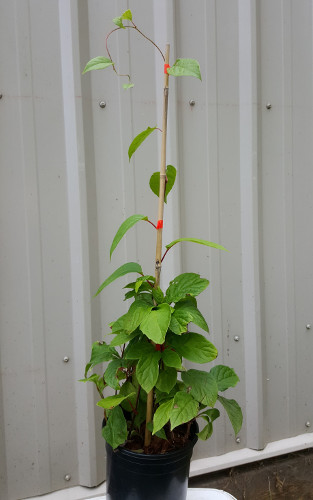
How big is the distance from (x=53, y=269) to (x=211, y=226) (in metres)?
0.52

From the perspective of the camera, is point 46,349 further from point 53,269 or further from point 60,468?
point 60,468

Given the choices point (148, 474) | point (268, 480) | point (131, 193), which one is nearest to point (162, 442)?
point (148, 474)

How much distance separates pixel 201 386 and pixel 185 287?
146mm

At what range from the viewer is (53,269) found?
1349mm

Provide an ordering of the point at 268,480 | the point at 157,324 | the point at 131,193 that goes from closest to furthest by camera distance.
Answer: the point at 157,324 < the point at 131,193 < the point at 268,480

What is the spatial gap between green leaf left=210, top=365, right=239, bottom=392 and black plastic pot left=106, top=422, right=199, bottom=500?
0.10 metres

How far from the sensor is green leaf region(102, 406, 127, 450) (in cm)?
69

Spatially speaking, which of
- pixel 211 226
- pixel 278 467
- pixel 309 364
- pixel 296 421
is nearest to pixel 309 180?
pixel 211 226

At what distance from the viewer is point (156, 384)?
0.68 metres

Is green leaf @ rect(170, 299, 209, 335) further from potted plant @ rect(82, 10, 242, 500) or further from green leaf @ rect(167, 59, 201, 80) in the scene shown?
green leaf @ rect(167, 59, 201, 80)

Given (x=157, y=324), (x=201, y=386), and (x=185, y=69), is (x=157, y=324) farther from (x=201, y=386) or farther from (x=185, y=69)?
(x=185, y=69)

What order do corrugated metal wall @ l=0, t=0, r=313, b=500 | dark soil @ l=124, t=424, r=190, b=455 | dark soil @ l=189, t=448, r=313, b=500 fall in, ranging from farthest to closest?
dark soil @ l=189, t=448, r=313, b=500 < corrugated metal wall @ l=0, t=0, r=313, b=500 < dark soil @ l=124, t=424, r=190, b=455

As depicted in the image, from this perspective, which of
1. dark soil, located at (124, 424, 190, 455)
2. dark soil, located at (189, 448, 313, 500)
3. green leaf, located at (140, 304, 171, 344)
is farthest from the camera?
dark soil, located at (189, 448, 313, 500)

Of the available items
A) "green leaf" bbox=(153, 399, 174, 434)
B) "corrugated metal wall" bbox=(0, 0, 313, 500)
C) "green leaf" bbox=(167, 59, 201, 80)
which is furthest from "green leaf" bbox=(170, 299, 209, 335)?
"corrugated metal wall" bbox=(0, 0, 313, 500)
